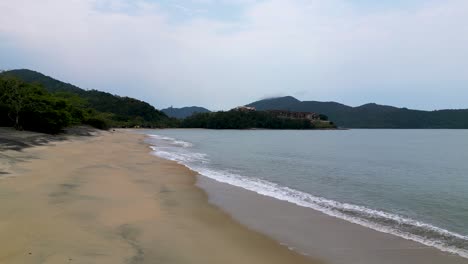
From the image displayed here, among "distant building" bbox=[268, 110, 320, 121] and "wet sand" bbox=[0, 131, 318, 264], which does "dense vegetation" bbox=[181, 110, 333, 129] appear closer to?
"distant building" bbox=[268, 110, 320, 121]

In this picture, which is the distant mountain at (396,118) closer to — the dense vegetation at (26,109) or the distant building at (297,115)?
the distant building at (297,115)

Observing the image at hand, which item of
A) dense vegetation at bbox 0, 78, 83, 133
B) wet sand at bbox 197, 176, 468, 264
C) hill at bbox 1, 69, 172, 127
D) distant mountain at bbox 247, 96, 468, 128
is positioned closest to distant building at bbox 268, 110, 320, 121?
distant mountain at bbox 247, 96, 468, 128

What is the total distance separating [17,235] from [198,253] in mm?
2979

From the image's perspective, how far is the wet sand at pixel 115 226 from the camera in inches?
224

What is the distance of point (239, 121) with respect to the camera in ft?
509

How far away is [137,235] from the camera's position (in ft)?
22.4

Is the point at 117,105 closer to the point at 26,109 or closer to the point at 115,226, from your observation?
the point at 26,109

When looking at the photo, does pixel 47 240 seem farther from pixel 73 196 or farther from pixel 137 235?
pixel 73 196

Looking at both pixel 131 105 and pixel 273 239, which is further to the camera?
pixel 131 105

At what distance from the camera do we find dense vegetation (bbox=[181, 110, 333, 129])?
156500mm

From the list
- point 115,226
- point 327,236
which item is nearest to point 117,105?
point 115,226

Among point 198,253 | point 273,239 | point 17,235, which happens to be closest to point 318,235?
point 273,239

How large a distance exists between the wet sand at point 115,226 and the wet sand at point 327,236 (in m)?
0.48

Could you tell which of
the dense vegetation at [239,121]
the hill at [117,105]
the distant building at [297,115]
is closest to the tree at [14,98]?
the hill at [117,105]
